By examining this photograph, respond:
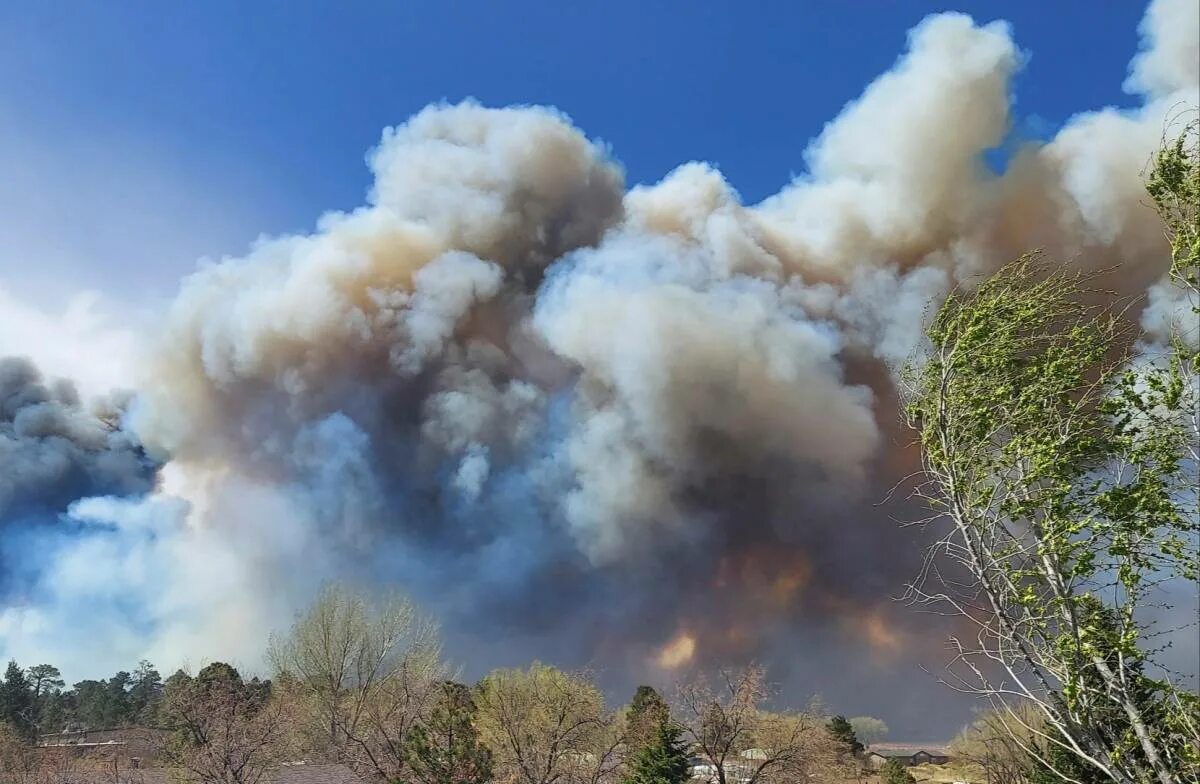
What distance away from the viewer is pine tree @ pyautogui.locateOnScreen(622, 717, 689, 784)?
3122 centimetres

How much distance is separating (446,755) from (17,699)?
7037cm

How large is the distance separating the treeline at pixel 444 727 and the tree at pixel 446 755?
6cm

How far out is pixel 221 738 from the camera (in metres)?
30.3

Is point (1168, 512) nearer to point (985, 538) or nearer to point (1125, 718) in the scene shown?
point (985, 538)

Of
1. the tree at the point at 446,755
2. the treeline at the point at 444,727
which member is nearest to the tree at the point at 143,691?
the treeline at the point at 444,727

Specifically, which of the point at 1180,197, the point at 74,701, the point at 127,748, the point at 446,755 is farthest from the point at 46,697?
the point at 1180,197

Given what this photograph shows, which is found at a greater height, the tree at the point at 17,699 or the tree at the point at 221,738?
the tree at the point at 17,699

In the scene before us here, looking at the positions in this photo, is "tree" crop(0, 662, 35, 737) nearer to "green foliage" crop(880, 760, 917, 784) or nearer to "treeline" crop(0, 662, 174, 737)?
"treeline" crop(0, 662, 174, 737)

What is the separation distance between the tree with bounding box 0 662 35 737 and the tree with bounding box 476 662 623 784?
2101 inches

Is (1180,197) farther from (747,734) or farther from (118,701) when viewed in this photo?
(118,701)

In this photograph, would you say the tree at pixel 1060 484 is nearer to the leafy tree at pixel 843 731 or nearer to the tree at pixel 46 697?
the leafy tree at pixel 843 731

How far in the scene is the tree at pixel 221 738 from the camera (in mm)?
28641

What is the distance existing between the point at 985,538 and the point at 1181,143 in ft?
16.3

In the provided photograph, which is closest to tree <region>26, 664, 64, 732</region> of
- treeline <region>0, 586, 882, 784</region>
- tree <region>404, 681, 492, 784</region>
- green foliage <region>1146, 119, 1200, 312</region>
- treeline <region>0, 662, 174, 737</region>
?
treeline <region>0, 662, 174, 737</region>
